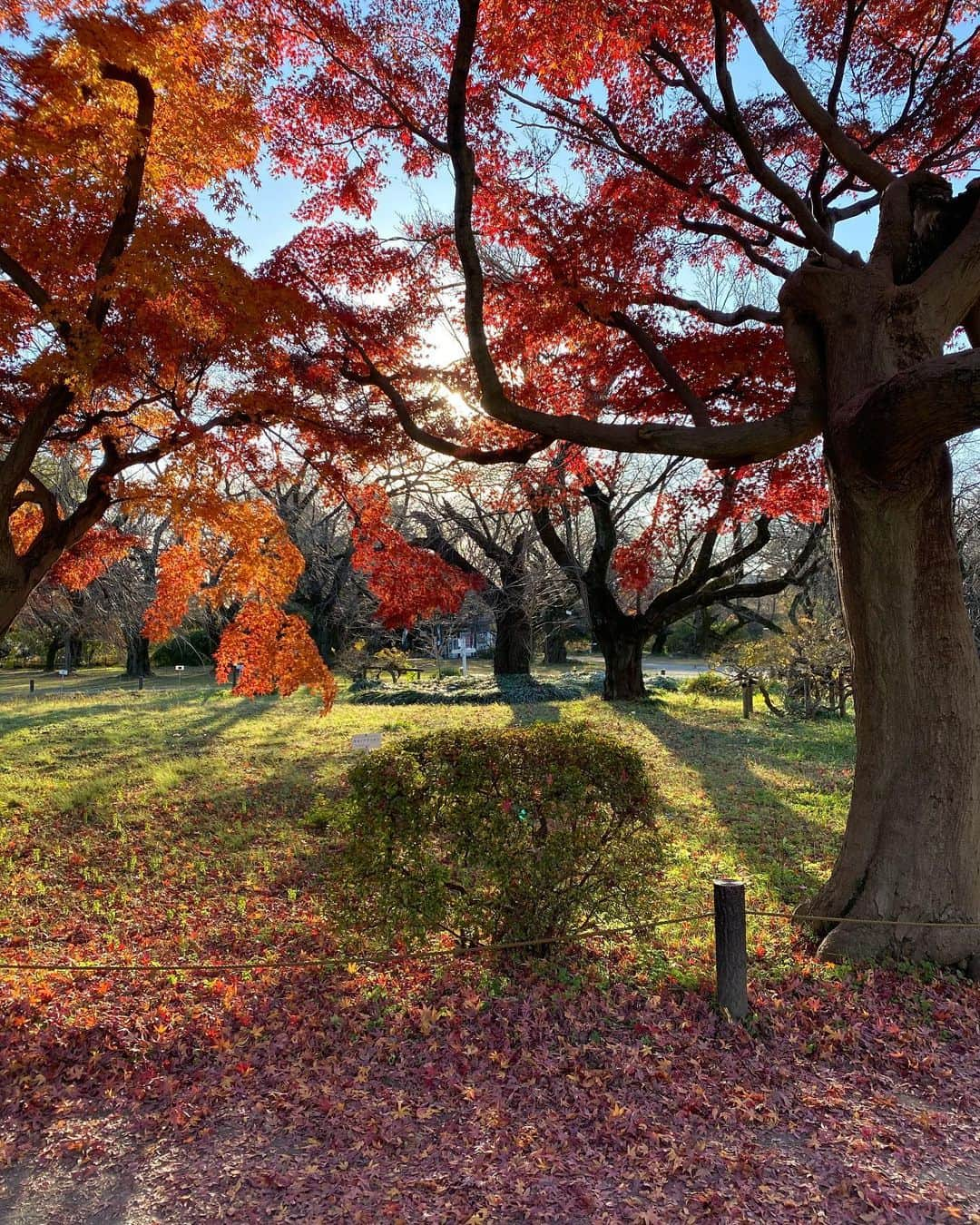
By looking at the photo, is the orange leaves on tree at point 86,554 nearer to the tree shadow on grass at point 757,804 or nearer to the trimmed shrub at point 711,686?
the tree shadow on grass at point 757,804

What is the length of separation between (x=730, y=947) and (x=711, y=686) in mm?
16702

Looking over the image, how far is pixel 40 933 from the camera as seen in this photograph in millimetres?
5117

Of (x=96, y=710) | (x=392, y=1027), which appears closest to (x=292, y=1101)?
(x=392, y=1027)

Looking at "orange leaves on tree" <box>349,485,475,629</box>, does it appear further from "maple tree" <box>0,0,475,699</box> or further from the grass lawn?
the grass lawn

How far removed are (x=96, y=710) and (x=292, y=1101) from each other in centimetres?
1612

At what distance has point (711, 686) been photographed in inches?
768

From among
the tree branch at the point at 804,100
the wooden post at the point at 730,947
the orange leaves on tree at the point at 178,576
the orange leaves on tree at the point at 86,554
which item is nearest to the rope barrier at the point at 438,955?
the wooden post at the point at 730,947

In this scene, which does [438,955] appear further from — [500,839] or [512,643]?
[512,643]

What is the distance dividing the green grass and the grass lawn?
1.9 inches

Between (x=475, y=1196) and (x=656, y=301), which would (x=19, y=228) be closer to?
(x=656, y=301)

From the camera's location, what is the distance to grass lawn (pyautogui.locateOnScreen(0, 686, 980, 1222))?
254cm

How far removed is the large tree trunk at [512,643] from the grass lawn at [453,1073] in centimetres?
1560

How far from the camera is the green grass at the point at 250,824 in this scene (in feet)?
16.7

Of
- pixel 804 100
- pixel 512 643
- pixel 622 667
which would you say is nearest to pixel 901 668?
pixel 804 100
